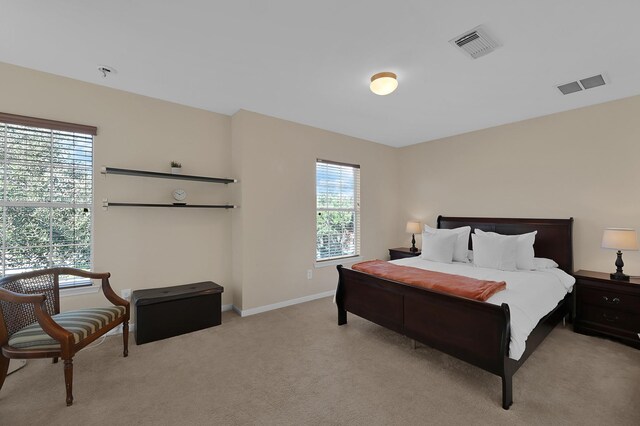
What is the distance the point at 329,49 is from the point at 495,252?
292cm

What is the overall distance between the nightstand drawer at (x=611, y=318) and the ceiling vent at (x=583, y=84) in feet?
7.43

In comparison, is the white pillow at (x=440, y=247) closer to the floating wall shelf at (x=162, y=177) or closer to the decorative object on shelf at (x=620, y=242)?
the decorative object on shelf at (x=620, y=242)

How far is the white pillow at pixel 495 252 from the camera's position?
3264mm

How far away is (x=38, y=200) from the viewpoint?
104 inches

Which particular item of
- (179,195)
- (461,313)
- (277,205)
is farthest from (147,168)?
(461,313)

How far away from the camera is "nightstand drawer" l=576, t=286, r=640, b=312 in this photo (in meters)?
2.73

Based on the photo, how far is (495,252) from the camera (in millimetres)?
3350

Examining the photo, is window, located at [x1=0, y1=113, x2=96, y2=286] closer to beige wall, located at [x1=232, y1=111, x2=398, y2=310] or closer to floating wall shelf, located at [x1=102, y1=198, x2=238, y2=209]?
floating wall shelf, located at [x1=102, y1=198, x2=238, y2=209]

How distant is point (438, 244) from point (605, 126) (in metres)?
2.27

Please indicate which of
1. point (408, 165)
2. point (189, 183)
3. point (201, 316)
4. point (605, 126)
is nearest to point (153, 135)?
point (189, 183)

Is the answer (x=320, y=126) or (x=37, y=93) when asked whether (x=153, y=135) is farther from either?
(x=320, y=126)

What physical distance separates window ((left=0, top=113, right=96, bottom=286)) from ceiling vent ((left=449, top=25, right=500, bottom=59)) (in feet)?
11.3

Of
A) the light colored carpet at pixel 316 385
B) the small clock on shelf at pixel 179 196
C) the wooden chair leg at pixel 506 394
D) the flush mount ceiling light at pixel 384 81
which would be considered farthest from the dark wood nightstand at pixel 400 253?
the small clock on shelf at pixel 179 196

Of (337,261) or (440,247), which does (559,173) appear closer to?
(440,247)
